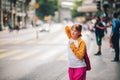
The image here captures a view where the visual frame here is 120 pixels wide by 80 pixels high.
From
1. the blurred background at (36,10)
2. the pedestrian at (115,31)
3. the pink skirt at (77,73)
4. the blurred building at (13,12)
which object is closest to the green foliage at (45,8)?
the blurred background at (36,10)

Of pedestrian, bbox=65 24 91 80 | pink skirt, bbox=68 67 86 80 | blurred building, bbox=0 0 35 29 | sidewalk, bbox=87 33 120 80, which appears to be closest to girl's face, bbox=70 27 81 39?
pedestrian, bbox=65 24 91 80

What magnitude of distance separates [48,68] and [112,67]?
2.22 m

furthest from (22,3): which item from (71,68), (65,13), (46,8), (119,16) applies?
(65,13)

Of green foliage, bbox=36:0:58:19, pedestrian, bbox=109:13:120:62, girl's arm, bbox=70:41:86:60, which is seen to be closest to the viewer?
girl's arm, bbox=70:41:86:60

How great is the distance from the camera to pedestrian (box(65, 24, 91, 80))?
19.5 ft

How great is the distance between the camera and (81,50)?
19.5 feet

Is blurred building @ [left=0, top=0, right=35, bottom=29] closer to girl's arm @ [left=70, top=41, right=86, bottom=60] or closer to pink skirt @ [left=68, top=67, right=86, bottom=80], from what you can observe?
pink skirt @ [left=68, top=67, right=86, bottom=80]

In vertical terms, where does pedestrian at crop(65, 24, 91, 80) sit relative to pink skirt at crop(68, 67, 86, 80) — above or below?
above

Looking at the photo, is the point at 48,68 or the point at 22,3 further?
the point at 22,3

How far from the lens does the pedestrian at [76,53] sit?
595cm

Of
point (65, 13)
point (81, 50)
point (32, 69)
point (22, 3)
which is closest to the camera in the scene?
point (81, 50)

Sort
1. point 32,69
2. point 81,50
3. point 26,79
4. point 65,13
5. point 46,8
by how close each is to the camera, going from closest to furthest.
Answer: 1. point 81,50
2. point 26,79
3. point 32,69
4. point 46,8
5. point 65,13

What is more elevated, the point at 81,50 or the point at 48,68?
the point at 81,50

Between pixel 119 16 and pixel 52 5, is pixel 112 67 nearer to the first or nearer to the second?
pixel 119 16
